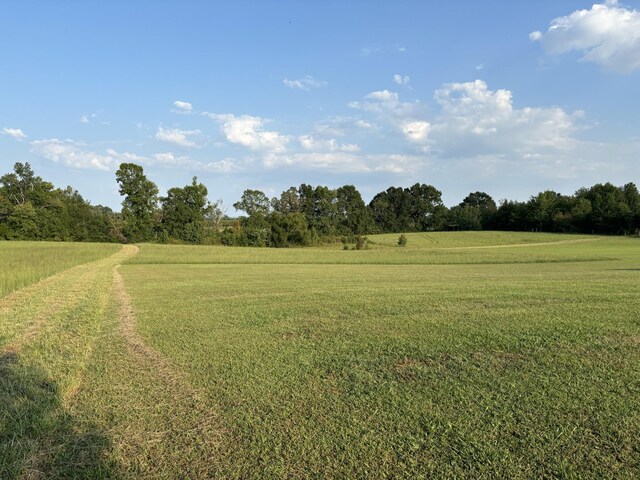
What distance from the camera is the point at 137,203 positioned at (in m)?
80.6

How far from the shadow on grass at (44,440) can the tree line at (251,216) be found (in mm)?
74466

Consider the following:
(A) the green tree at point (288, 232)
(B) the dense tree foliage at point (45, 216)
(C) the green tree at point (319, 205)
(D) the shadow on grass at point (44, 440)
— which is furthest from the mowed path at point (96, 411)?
(C) the green tree at point (319, 205)

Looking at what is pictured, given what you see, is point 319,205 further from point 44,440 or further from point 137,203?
point 44,440

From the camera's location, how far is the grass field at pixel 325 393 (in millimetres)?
3438

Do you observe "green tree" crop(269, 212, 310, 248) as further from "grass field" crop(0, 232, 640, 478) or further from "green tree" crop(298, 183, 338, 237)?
"grass field" crop(0, 232, 640, 478)

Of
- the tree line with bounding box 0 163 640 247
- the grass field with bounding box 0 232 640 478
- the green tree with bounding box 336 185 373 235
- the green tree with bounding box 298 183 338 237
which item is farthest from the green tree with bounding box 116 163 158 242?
the grass field with bounding box 0 232 640 478

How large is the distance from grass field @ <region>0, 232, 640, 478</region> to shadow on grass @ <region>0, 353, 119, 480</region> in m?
0.02

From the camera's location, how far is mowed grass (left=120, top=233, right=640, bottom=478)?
342 cm

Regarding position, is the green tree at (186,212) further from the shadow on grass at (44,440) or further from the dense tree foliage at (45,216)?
the shadow on grass at (44,440)

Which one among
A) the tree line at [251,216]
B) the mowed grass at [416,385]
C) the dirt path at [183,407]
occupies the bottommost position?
the dirt path at [183,407]

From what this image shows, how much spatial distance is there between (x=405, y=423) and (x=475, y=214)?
4951 inches

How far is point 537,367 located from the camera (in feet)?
18.1

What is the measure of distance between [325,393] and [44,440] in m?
2.95

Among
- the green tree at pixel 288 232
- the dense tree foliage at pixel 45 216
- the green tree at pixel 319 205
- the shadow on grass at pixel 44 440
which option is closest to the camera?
the shadow on grass at pixel 44 440
